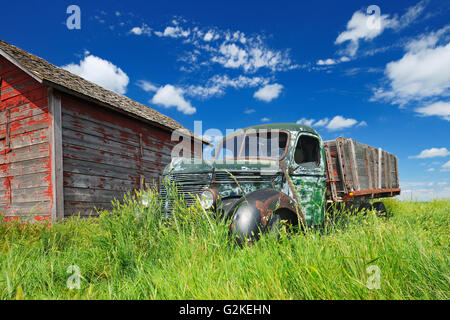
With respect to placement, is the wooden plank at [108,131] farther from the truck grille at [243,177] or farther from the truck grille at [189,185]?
the truck grille at [243,177]

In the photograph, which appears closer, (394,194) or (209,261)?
(209,261)

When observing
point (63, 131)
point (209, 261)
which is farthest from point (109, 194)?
point (209, 261)

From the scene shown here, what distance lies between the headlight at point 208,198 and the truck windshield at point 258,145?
4.19 feet

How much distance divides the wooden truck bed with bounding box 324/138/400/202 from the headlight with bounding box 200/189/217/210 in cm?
272

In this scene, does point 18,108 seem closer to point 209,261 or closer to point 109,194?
point 109,194

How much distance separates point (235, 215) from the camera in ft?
10.1

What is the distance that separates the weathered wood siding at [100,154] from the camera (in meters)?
7.36

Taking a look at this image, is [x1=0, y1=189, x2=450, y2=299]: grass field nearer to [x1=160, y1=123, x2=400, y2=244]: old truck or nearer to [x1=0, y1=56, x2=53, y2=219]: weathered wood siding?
Answer: [x1=160, y1=123, x2=400, y2=244]: old truck

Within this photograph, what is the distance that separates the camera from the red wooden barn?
23.1ft

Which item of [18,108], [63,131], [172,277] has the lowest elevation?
[172,277]

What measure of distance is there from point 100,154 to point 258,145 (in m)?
5.57

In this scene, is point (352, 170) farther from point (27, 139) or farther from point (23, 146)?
point (23, 146)
